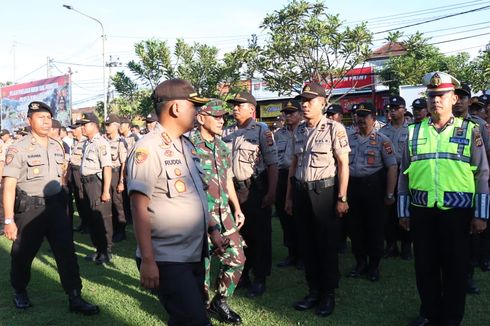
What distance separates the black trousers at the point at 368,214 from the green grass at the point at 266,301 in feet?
1.22

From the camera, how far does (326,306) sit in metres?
4.20

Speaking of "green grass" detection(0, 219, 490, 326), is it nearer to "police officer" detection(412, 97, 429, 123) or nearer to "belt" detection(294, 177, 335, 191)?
"belt" detection(294, 177, 335, 191)

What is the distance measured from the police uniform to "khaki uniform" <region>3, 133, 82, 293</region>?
220cm

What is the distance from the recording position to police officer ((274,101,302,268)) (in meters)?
6.12

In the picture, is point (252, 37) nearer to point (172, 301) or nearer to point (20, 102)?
point (172, 301)

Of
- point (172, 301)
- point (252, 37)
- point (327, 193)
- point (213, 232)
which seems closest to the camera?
point (172, 301)

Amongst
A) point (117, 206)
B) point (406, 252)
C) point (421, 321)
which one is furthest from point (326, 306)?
point (117, 206)

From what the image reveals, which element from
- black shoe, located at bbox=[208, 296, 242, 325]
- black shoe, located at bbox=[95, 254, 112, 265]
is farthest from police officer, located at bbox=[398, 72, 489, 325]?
black shoe, located at bbox=[95, 254, 112, 265]

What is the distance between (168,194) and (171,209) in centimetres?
8

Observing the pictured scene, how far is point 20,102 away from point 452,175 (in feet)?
128

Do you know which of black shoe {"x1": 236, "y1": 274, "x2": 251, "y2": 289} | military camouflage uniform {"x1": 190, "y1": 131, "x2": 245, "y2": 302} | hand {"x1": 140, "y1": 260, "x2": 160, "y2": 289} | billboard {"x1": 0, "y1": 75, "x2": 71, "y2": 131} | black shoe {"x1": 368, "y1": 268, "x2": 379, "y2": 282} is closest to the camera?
hand {"x1": 140, "y1": 260, "x2": 160, "y2": 289}

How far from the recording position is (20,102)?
36.7 m

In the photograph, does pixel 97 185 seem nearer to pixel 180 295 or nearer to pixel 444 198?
pixel 180 295

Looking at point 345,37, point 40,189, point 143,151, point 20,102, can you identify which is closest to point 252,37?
point 345,37
